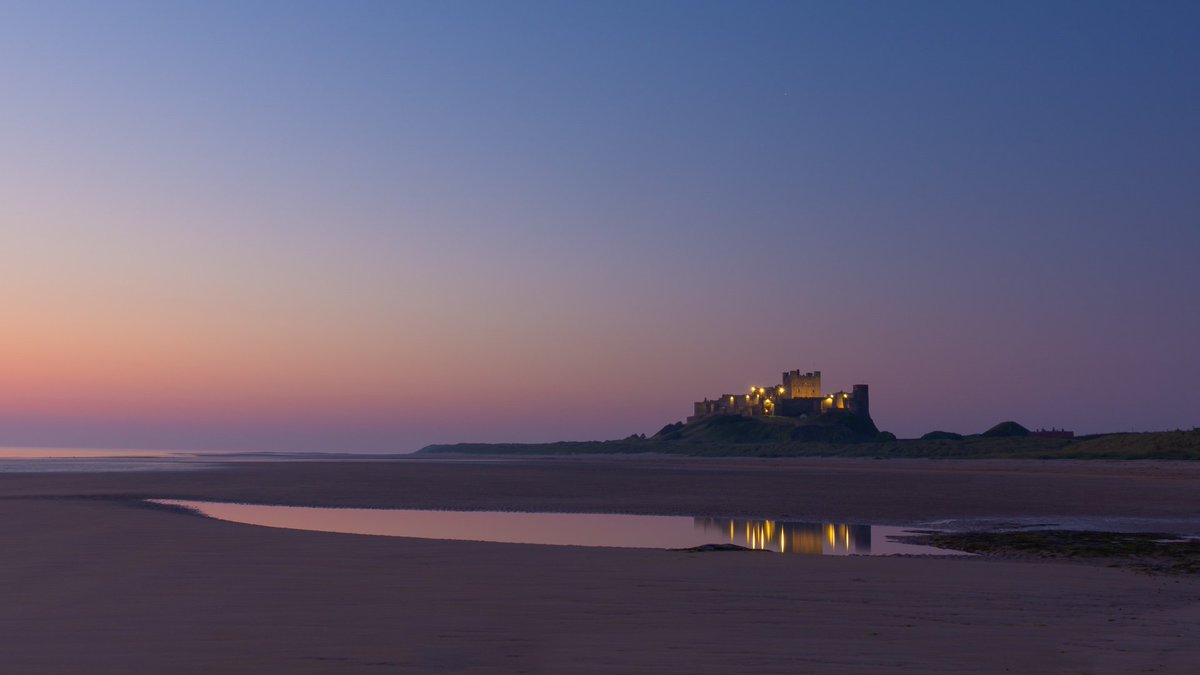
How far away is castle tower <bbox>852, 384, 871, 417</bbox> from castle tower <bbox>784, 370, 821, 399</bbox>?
738 centimetres

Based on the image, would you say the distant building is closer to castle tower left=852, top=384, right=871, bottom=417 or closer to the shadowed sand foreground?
castle tower left=852, top=384, right=871, bottom=417

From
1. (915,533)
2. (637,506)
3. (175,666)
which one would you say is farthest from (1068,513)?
(175,666)

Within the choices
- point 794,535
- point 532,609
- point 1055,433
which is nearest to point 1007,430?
point 1055,433

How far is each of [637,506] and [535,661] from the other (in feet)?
74.2

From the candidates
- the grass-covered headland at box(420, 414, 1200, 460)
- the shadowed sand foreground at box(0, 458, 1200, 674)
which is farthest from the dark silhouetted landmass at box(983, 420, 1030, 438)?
the shadowed sand foreground at box(0, 458, 1200, 674)

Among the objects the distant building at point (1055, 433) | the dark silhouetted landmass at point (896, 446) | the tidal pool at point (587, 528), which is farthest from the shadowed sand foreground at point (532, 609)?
the distant building at point (1055, 433)

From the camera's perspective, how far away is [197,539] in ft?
55.3

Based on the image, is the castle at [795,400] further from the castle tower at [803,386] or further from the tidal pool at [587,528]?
the tidal pool at [587,528]

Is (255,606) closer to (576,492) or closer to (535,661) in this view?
(535,661)

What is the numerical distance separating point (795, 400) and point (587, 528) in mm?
151720

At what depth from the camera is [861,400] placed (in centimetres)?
16425

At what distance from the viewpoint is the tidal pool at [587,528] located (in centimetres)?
1920

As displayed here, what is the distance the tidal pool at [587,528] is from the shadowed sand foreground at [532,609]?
2633 millimetres

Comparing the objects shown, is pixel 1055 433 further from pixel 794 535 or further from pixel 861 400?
pixel 794 535
